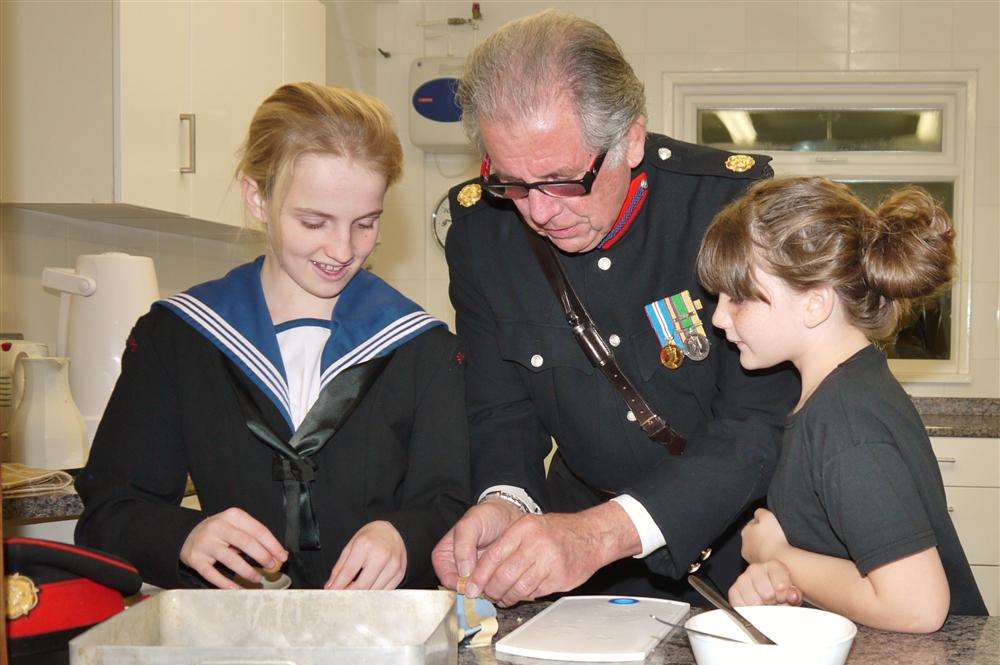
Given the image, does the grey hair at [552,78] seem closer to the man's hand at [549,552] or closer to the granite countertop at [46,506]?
the man's hand at [549,552]

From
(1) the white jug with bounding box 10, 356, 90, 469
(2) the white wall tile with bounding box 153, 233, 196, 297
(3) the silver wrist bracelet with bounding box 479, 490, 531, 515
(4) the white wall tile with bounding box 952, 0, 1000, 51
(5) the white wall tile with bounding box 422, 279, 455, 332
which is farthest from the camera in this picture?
(5) the white wall tile with bounding box 422, 279, 455, 332

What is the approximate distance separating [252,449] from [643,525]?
0.51 meters

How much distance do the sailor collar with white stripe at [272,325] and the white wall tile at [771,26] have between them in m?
3.20

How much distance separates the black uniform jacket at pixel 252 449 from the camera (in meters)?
1.35

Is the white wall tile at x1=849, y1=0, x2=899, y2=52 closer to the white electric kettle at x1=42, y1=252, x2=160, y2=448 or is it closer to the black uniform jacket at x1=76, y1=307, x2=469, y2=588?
the white electric kettle at x1=42, y1=252, x2=160, y2=448

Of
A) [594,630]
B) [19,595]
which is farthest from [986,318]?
[19,595]

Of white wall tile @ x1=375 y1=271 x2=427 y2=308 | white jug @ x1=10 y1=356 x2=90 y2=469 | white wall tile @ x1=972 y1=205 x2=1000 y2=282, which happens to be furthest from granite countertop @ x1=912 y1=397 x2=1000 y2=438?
white jug @ x1=10 y1=356 x2=90 y2=469

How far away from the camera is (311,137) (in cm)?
141

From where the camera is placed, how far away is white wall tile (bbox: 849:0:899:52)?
4.19 metres

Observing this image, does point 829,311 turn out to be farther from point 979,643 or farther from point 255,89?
point 255,89

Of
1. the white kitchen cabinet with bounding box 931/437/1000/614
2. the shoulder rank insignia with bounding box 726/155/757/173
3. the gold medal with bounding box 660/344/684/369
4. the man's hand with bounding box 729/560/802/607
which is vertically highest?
the shoulder rank insignia with bounding box 726/155/757/173

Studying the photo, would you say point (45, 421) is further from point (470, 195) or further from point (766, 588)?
point (766, 588)

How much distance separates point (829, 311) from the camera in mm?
1340

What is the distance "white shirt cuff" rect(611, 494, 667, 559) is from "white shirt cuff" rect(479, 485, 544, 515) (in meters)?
0.16
